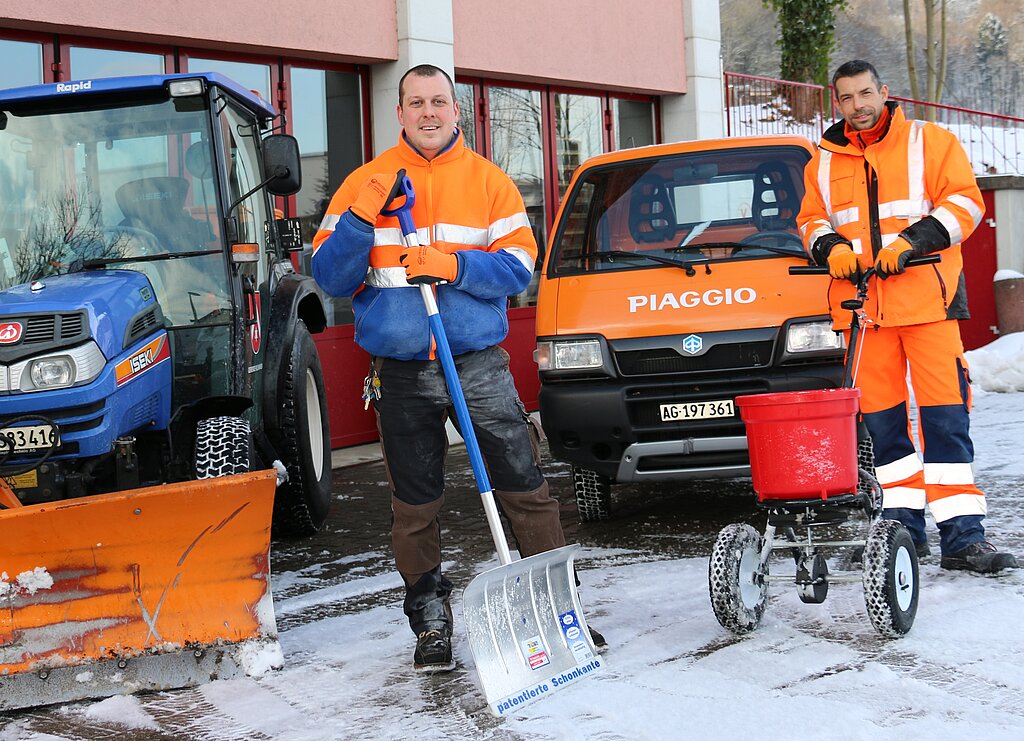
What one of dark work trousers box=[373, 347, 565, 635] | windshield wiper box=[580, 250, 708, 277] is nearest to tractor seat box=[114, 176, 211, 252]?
dark work trousers box=[373, 347, 565, 635]

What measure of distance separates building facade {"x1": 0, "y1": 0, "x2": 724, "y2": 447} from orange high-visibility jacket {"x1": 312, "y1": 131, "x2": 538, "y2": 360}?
3664mm

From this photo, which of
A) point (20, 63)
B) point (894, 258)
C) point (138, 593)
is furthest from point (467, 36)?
point (138, 593)

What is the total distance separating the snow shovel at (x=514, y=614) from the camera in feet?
12.7

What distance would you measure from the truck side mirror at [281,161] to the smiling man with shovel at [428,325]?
3.71ft

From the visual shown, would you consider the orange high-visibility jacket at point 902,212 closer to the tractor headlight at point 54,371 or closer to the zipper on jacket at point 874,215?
the zipper on jacket at point 874,215

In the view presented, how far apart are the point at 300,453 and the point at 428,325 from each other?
2.36m

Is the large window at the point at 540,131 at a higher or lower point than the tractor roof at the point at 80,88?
higher

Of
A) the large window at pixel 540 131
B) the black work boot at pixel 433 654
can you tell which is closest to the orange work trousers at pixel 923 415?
the black work boot at pixel 433 654

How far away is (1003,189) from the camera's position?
1449cm

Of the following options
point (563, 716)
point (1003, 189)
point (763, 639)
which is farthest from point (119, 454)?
point (1003, 189)

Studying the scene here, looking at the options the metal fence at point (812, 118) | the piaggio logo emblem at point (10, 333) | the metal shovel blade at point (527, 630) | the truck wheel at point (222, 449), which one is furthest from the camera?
the metal fence at point (812, 118)

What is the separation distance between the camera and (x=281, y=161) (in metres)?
5.43

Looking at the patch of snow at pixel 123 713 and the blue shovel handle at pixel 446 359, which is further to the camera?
the blue shovel handle at pixel 446 359

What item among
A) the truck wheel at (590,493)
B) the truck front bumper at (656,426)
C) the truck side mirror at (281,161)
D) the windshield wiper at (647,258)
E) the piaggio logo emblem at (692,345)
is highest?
the truck side mirror at (281,161)
